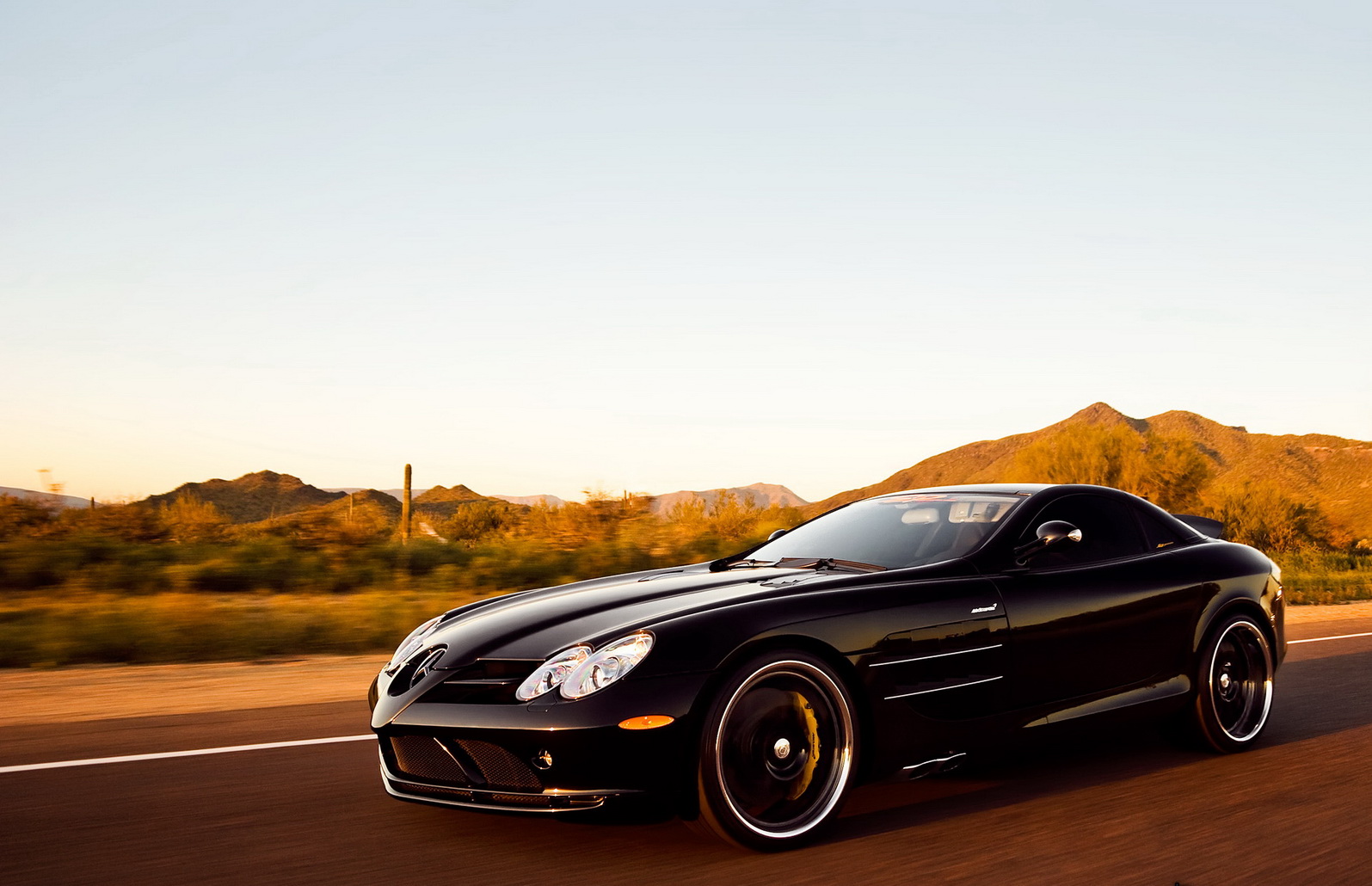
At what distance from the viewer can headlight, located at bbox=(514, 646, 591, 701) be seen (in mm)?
4383

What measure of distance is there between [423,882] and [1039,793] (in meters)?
2.82

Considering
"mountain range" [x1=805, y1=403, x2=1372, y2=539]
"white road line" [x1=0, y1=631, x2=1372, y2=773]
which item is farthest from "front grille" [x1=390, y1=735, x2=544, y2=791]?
"mountain range" [x1=805, y1=403, x2=1372, y2=539]

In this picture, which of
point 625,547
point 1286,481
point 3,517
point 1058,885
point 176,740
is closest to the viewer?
point 1058,885

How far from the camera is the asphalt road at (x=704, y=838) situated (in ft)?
14.0

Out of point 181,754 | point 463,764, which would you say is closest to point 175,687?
point 181,754

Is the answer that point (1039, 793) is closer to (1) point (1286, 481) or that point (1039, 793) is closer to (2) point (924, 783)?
(2) point (924, 783)

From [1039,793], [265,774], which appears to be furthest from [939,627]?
[265,774]

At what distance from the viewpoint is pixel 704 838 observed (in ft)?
15.2

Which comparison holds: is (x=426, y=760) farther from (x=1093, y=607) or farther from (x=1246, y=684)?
(x=1246, y=684)

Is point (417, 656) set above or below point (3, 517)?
below

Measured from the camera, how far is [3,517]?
16.6 m

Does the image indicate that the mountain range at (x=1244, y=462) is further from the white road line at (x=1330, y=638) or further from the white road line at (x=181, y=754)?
the white road line at (x=181, y=754)

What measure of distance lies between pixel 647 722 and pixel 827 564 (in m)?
1.64

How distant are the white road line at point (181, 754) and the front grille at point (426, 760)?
222 cm
